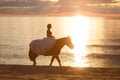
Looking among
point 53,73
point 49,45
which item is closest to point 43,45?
point 49,45

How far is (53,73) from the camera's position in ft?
48.9

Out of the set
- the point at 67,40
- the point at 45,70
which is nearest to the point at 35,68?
the point at 45,70

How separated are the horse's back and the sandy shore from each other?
2438mm

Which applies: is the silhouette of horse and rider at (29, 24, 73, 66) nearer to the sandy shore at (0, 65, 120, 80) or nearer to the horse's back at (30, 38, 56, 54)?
the horse's back at (30, 38, 56, 54)

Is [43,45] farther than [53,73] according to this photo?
Yes

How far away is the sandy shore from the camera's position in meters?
13.6

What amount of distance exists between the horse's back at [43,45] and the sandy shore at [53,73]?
96.0 inches

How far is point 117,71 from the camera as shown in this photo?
1581cm

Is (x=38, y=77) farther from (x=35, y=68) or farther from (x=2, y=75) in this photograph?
(x=35, y=68)

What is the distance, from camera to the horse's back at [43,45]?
18781 millimetres

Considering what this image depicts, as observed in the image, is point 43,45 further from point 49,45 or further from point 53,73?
point 53,73

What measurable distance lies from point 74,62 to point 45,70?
26.4m

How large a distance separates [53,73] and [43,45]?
4.02 meters

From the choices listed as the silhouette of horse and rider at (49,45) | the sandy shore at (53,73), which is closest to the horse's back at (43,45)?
the silhouette of horse and rider at (49,45)
